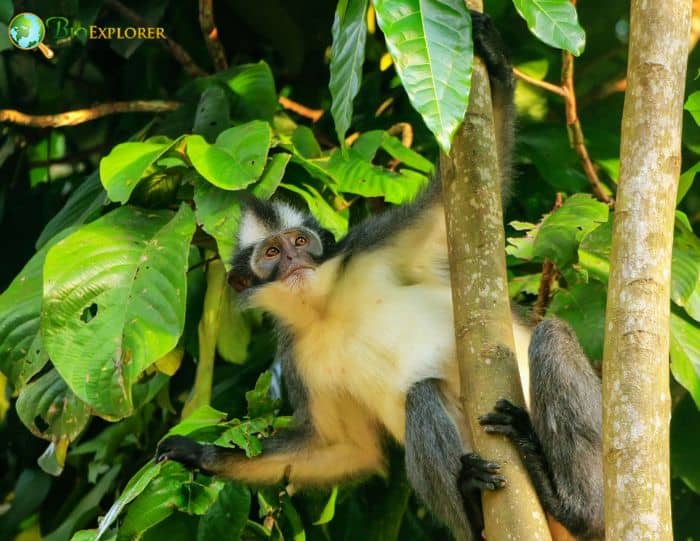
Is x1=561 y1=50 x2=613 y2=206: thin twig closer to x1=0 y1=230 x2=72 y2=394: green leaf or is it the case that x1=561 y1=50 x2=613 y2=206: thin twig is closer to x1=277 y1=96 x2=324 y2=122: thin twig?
x1=277 y1=96 x2=324 y2=122: thin twig

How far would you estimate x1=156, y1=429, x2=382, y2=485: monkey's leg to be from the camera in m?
4.90

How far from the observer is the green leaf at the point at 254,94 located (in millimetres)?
5996

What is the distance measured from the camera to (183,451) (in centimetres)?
A: 473

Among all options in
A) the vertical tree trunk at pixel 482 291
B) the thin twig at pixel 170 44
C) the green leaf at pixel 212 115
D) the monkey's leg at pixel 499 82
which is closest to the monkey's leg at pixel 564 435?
the vertical tree trunk at pixel 482 291

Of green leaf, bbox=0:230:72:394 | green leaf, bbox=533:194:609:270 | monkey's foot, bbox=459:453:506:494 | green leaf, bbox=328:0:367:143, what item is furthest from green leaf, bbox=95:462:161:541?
green leaf, bbox=533:194:609:270

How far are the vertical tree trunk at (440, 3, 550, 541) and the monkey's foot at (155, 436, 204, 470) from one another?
169 cm

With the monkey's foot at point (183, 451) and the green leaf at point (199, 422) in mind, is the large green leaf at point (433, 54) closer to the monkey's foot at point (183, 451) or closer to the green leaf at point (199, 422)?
the green leaf at point (199, 422)

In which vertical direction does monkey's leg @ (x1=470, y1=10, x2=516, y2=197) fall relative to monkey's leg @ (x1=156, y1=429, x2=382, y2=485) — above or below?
above

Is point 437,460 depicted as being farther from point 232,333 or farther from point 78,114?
point 78,114

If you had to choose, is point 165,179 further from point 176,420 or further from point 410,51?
point 410,51

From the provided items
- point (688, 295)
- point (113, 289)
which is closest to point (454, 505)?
point (688, 295)

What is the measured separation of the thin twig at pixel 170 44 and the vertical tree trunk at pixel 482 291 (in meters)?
3.57

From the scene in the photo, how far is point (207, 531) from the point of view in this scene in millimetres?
4246

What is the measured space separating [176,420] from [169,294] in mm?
2122
